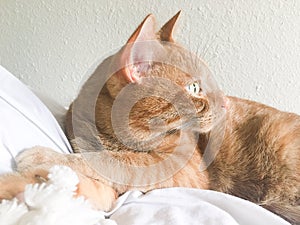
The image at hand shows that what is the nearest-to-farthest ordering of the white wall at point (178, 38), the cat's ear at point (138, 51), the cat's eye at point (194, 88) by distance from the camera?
the cat's ear at point (138, 51), the cat's eye at point (194, 88), the white wall at point (178, 38)

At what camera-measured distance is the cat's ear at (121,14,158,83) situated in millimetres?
900

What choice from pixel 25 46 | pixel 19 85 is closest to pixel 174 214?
pixel 19 85

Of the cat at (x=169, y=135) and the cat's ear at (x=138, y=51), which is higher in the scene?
the cat's ear at (x=138, y=51)

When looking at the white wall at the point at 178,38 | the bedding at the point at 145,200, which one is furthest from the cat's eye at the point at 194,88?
the white wall at the point at 178,38

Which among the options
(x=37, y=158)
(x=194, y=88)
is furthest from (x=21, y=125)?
(x=194, y=88)

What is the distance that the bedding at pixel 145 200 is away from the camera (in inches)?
29.8

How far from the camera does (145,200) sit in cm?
81

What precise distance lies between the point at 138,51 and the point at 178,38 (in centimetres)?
62

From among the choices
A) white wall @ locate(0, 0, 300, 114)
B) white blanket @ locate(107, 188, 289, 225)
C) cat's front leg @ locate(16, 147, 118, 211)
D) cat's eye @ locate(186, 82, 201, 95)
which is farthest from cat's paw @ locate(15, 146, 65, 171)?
white wall @ locate(0, 0, 300, 114)

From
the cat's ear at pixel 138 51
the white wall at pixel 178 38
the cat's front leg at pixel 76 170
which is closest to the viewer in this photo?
the cat's front leg at pixel 76 170

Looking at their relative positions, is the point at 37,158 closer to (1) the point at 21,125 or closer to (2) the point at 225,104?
(1) the point at 21,125

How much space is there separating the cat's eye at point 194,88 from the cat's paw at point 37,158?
321mm

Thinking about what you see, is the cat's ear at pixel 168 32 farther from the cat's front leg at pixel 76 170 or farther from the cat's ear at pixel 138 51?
the cat's front leg at pixel 76 170

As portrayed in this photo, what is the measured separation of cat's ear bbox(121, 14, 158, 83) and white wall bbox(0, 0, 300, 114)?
562mm
